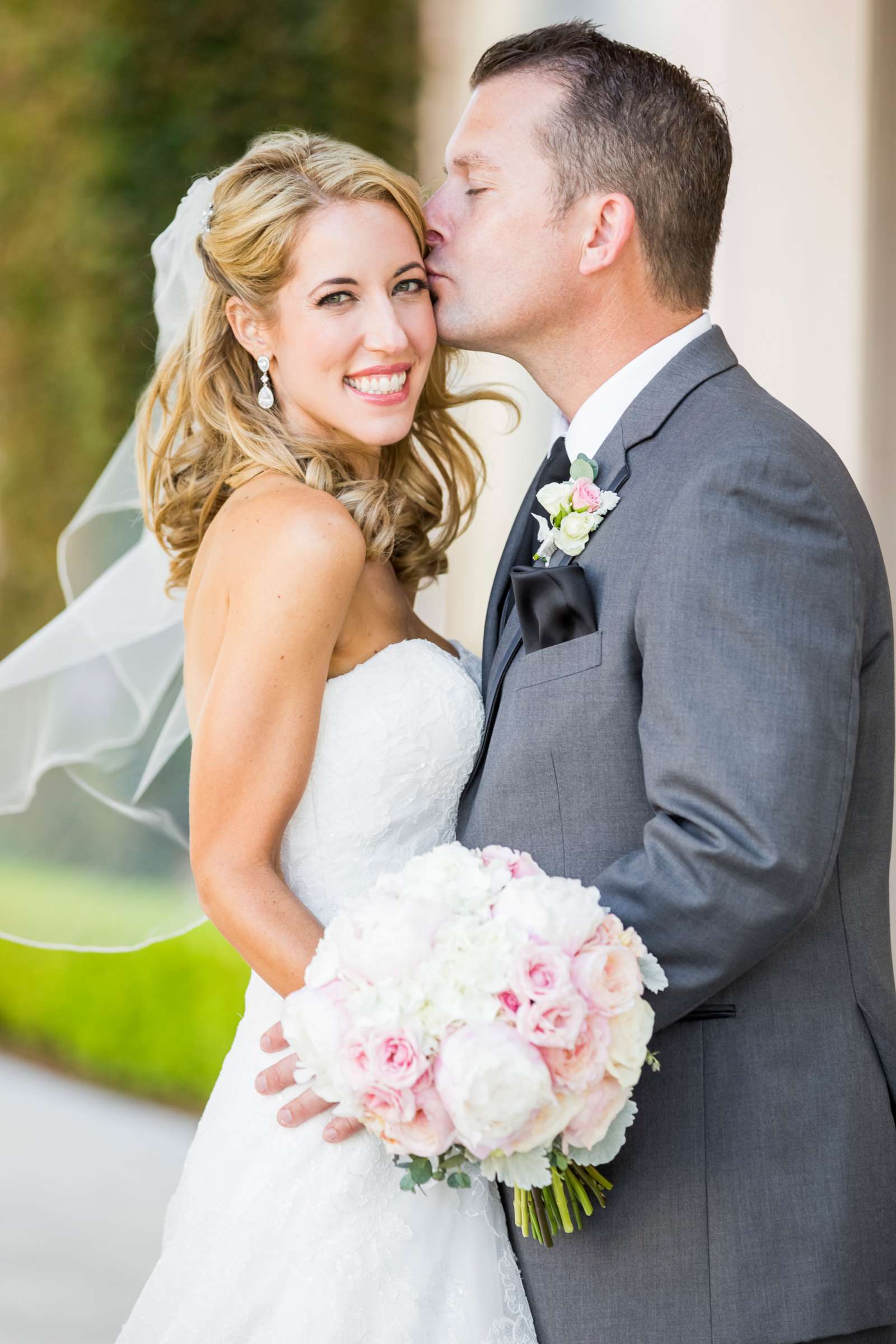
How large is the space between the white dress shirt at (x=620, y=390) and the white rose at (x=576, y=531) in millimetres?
251

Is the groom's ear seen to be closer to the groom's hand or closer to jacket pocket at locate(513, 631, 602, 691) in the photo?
jacket pocket at locate(513, 631, 602, 691)

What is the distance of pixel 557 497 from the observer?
2.12 m

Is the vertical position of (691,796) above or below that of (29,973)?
above

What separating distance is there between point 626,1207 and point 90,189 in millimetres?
3753

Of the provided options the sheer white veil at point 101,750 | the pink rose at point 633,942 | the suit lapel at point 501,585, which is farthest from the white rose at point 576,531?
the sheer white veil at point 101,750

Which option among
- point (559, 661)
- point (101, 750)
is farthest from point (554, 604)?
point (101, 750)

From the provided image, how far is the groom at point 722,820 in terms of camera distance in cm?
174

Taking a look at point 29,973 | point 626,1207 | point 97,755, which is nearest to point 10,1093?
point 29,973

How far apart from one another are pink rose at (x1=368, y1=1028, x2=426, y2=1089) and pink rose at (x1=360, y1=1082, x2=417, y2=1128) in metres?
0.01

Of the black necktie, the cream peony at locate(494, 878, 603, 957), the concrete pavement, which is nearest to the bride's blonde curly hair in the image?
the black necktie

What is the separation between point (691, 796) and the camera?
1740 mm

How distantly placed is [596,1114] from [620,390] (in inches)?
50.7

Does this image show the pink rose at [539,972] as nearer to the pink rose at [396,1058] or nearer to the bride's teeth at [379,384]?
the pink rose at [396,1058]

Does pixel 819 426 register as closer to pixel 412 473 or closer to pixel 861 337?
pixel 861 337
